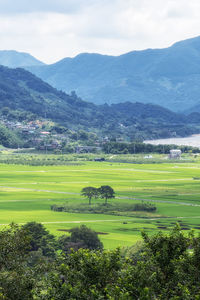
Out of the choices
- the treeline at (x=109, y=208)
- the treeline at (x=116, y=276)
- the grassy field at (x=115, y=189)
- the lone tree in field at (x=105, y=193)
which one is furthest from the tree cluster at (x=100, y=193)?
the treeline at (x=116, y=276)

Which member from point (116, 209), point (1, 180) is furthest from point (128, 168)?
point (116, 209)

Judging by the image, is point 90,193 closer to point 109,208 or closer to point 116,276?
point 109,208

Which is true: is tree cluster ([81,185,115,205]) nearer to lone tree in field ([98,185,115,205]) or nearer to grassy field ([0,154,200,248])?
lone tree in field ([98,185,115,205])

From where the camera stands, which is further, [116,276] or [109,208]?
[109,208]

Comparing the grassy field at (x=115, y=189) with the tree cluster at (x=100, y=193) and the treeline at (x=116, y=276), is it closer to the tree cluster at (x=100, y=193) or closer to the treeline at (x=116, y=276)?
the tree cluster at (x=100, y=193)

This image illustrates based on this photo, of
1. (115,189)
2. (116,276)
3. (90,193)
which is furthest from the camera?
(115,189)

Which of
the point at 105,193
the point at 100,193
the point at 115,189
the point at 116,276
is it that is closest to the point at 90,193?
the point at 100,193

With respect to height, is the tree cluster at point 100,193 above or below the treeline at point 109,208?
above

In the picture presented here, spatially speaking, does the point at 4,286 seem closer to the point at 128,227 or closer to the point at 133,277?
the point at 133,277

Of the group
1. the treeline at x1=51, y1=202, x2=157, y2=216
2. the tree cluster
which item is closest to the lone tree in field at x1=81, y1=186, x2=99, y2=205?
the tree cluster
